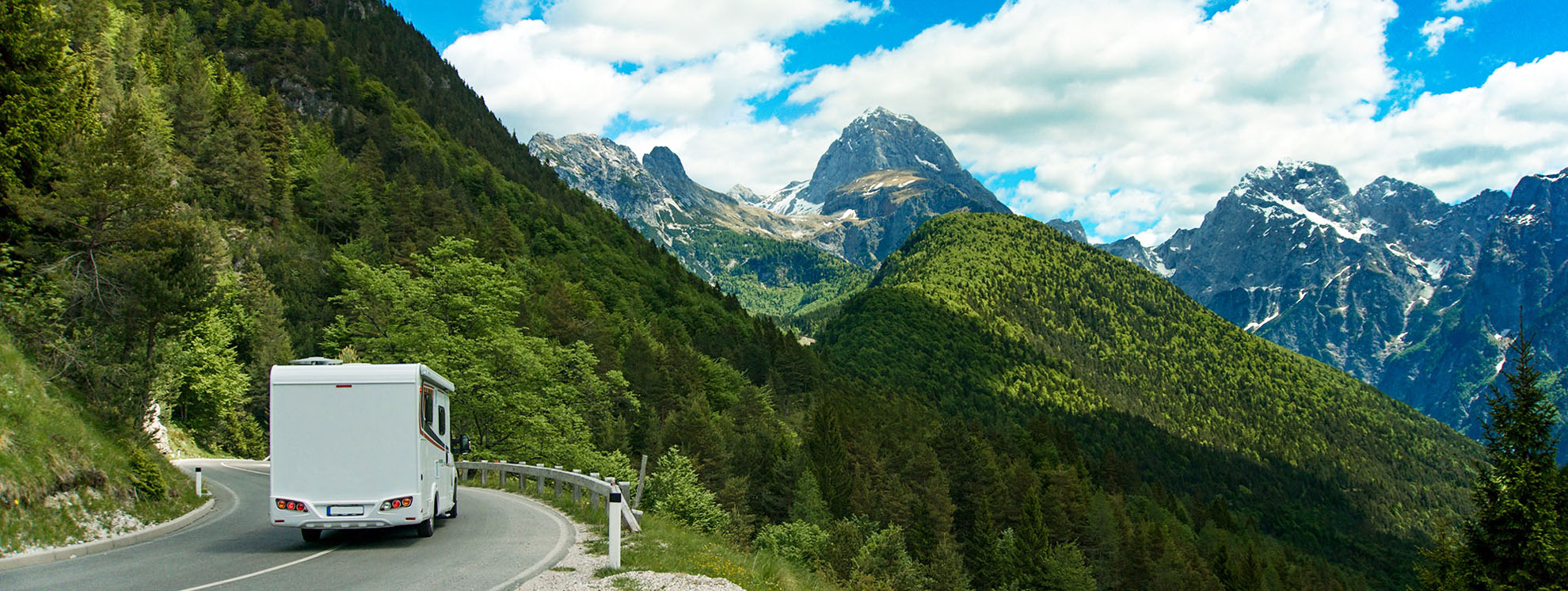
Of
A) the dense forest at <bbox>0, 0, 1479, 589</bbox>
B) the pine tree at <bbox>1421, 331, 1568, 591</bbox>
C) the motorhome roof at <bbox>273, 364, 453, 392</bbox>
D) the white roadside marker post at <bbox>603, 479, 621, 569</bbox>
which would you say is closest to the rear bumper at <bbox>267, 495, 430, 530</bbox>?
the motorhome roof at <bbox>273, 364, 453, 392</bbox>

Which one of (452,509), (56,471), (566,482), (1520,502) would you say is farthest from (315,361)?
(1520,502)

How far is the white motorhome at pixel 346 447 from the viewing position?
51.9 feet

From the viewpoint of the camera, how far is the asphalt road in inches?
498

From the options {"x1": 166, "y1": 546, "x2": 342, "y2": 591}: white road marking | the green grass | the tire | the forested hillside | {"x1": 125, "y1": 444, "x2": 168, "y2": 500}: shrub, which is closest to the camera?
{"x1": 166, "y1": 546, "x2": 342, "y2": 591}: white road marking

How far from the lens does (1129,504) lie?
419ft

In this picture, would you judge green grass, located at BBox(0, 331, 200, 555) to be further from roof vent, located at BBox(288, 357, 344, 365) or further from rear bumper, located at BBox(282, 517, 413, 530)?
roof vent, located at BBox(288, 357, 344, 365)

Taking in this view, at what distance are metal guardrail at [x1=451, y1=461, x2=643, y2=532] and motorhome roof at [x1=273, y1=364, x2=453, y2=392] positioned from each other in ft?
14.5

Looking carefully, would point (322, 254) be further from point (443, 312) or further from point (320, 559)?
point (320, 559)

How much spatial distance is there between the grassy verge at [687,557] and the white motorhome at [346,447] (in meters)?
3.76

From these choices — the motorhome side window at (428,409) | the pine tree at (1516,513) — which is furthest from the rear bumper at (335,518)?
the pine tree at (1516,513)

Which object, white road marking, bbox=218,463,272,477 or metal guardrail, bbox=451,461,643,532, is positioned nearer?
metal guardrail, bbox=451,461,643,532

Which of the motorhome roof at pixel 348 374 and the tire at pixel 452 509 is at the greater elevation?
the motorhome roof at pixel 348 374

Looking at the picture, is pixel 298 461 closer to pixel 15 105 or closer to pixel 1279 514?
pixel 15 105

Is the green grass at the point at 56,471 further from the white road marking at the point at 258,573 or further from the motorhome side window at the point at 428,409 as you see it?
the motorhome side window at the point at 428,409
